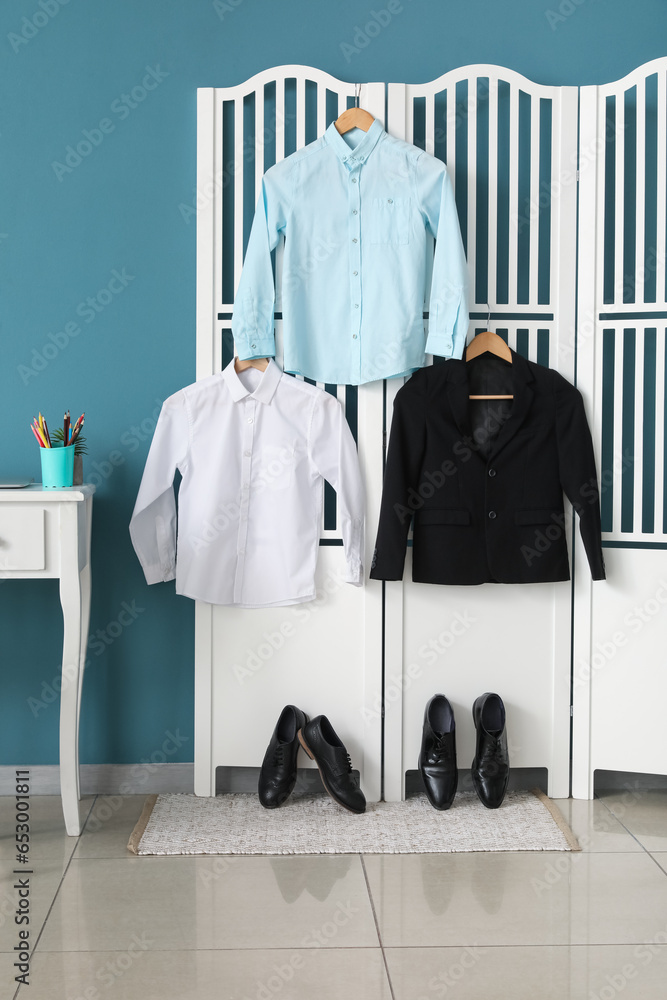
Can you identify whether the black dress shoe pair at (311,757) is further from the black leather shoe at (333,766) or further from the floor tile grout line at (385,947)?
the floor tile grout line at (385,947)

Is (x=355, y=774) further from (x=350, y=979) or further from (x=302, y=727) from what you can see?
(x=350, y=979)

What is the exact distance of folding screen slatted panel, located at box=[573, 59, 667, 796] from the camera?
2.43 metres

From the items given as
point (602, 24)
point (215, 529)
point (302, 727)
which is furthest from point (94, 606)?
point (602, 24)

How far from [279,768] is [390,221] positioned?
162 cm

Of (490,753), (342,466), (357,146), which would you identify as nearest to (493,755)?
(490,753)

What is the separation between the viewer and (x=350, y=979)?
1572mm

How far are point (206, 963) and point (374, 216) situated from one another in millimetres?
1947

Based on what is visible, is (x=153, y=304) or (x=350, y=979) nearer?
(x=350, y=979)

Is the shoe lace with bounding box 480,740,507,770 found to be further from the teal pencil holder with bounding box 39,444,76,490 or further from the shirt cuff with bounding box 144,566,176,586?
the teal pencil holder with bounding box 39,444,76,490

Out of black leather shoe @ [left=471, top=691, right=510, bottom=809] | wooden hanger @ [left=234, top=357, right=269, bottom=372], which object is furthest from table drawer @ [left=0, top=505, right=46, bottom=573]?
black leather shoe @ [left=471, top=691, right=510, bottom=809]

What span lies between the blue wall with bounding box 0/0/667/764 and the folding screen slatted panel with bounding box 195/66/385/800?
0.40ft

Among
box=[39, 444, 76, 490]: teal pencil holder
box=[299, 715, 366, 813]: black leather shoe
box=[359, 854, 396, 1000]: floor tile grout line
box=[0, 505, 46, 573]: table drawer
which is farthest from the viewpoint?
box=[299, 715, 366, 813]: black leather shoe

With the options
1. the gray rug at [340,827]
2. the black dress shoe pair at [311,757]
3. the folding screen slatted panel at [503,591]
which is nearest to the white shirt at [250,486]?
the folding screen slatted panel at [503,591]

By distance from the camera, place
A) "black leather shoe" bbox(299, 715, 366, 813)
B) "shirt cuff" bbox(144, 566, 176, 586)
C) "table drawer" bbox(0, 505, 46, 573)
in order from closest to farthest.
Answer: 1. "table drawer" bbox(0, 505, 46, 573)
2. "black leather shoe" bbox(299, 715, 366, 813)
3. "shirt cuff" bbox(144, 566, 176, 586)
